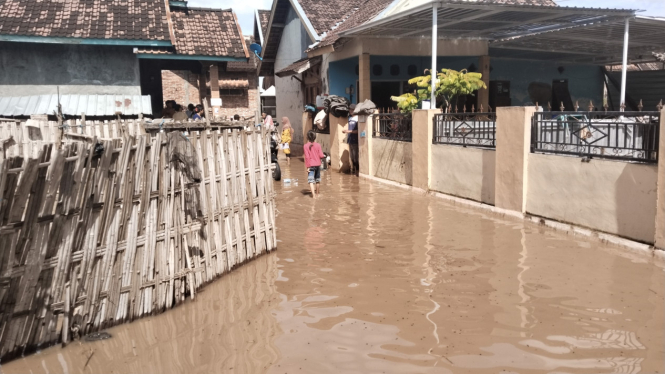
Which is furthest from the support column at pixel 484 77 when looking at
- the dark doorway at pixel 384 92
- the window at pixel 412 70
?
the dark doorway at pixel 384 92

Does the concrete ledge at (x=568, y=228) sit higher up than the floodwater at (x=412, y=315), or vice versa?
the concrete ledge at (x=568, y=228)

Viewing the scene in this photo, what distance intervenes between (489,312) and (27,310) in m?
3.92

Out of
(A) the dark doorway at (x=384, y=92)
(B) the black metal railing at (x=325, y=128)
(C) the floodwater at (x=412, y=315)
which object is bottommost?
(C) the floodwater at (x=412, y=315)

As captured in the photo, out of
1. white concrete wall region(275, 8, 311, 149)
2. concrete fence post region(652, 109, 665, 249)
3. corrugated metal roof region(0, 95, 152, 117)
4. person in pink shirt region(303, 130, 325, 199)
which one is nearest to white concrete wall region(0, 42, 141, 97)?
corrugated metal roof region(0, 95, 152, 117)

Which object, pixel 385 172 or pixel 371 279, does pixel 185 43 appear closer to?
pixel 385 172

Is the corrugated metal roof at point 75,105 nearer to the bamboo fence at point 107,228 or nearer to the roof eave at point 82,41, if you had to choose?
the roof eave at point 82,41

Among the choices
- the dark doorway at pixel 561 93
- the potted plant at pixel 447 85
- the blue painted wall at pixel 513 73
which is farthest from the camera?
the dark doorway at pixel 561 93

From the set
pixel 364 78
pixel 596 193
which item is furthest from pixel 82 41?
pixel 596 193

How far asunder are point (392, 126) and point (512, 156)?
5011 millimetres

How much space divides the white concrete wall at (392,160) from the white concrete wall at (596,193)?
4.37 m

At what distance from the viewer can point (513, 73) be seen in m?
20.3

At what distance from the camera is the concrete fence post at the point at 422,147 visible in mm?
11711

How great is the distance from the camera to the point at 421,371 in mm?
4070

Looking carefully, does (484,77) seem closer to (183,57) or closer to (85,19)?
(183,57)
